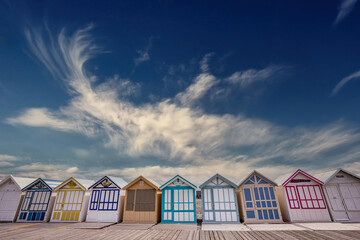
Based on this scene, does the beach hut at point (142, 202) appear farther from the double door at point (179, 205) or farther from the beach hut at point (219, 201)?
the beach hut at point (219, 201)

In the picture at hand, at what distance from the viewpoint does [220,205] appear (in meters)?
17.4

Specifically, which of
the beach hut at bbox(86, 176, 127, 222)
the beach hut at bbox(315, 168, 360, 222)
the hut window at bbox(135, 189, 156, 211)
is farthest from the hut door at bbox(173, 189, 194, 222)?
the beach hut at bbox(315, 168, 360, 222)

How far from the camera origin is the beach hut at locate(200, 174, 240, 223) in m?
17.0

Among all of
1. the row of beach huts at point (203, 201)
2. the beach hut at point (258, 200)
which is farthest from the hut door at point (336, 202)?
the beach hut at point (258, 200)

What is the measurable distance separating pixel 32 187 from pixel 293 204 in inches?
1110

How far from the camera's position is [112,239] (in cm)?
1095

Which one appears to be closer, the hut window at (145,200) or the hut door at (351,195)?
the hut door at (351,195)

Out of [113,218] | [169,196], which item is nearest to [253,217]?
[169,196]

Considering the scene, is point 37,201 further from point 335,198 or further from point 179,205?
point 335,198

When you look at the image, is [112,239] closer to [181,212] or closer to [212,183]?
[181,212]

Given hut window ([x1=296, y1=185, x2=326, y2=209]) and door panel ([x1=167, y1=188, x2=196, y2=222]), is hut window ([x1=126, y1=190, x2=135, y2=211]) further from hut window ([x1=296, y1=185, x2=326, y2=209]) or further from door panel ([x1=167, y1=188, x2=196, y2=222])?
hut window ([x1=296, y1=185, x2=326, y2=209])

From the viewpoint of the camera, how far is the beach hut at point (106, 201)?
1870 cm

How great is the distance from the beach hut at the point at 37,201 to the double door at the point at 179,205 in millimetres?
13288

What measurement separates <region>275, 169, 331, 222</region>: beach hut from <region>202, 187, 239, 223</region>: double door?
16.3 feet
